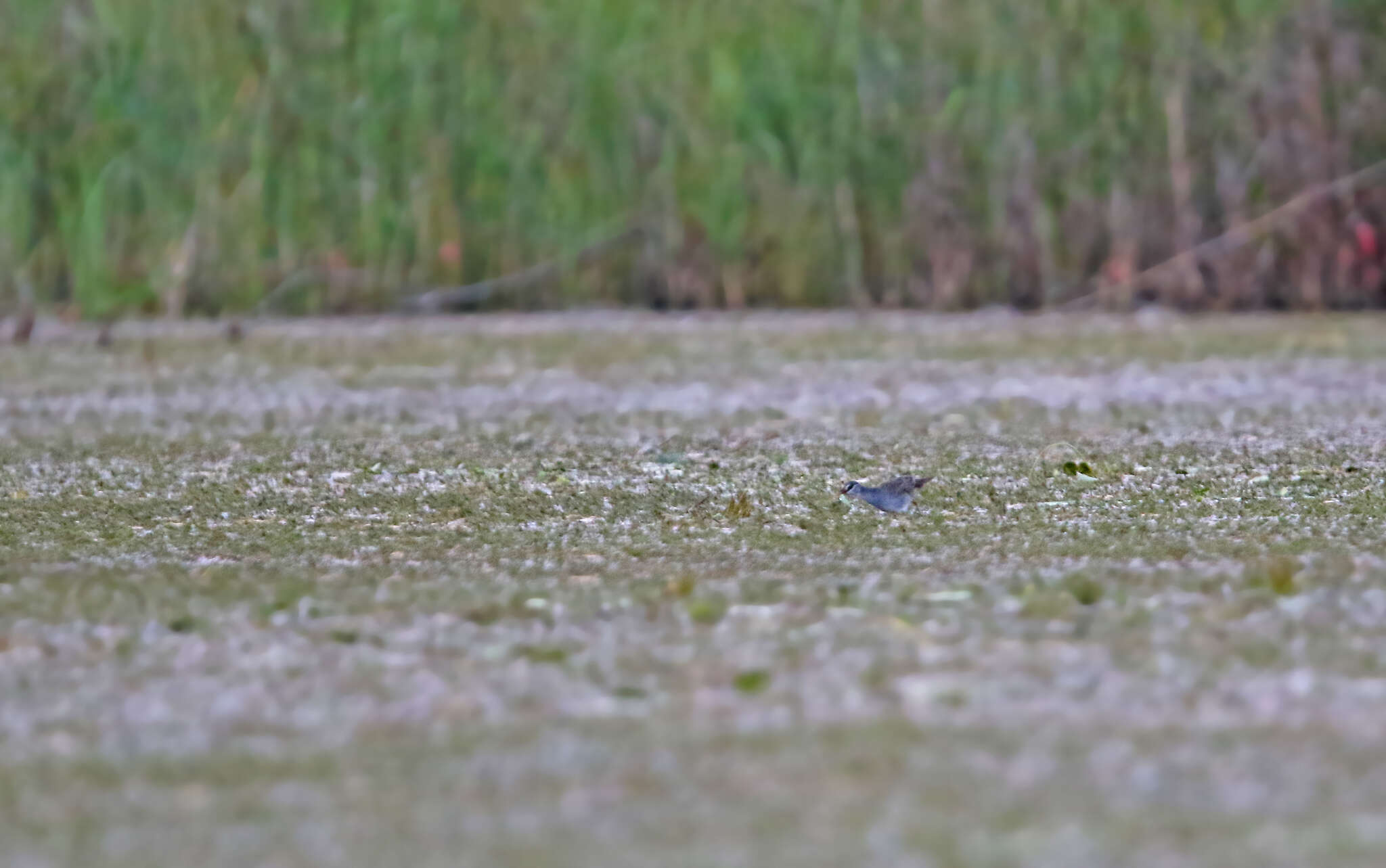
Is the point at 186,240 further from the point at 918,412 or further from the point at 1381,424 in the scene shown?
the point at 1381,424

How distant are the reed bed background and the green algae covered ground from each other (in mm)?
1577

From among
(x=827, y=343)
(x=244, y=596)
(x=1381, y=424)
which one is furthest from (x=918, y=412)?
(x=244, y=596)

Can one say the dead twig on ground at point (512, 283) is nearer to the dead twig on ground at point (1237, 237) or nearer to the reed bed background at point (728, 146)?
the reed bed background at point (728, 146)

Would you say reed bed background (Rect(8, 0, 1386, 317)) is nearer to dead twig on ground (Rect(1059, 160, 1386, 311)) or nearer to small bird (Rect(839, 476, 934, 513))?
dead twig on ground (Rect(1059, 160, 1386, 311))

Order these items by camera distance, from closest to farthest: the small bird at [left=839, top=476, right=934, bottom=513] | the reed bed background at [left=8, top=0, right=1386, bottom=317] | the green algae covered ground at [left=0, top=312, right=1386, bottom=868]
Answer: the green algae covered ground at [left=0, top=312, right=1386, bottom=868]
the small bird at [left=839, top=476, right=934, bottom=513]
the reed bed background at [left=8, top=0, right=1386, bottom=317]

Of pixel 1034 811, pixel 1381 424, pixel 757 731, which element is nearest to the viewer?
pixel 1034 811

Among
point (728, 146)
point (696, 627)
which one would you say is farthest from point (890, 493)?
point (728, 146)

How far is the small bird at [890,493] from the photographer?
2734 mm

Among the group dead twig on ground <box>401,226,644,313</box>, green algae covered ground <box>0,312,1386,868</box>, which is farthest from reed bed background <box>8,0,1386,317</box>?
green algae covered ground <box>0,312,1386,868</box>

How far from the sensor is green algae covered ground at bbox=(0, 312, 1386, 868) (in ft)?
4.29

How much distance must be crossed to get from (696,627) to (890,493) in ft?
2.92

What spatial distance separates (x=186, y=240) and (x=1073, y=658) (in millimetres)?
4147

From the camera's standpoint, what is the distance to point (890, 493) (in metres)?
2.77

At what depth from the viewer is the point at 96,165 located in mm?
5512
